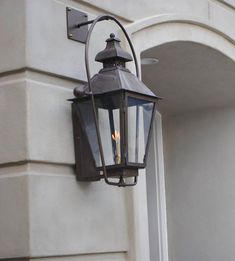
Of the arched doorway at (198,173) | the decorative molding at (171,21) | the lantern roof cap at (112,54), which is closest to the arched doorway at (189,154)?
the arched doorway at (198,173)


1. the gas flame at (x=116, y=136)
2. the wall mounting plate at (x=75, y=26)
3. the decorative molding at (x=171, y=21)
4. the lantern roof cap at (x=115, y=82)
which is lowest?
the gas flame at (x=116, y=136)

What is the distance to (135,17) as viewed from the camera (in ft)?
16.4

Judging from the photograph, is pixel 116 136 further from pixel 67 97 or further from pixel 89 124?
pixel 67 97

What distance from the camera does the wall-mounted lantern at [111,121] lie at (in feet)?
13.0

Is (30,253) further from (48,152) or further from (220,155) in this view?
(220,155)

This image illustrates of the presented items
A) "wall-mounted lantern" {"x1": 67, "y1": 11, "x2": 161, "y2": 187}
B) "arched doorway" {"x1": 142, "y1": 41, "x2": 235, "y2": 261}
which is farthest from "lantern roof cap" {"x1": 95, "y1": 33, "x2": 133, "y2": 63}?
"arched doorway" {"x1": 142, "y1": 41, "x2": 235, "y2": 261}

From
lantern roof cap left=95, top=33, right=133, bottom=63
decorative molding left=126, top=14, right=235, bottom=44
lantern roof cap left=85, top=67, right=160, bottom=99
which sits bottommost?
lantern roof cap left=85, top=67, right=160, bottom=99

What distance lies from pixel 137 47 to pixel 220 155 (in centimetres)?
227

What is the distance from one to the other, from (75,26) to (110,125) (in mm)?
707

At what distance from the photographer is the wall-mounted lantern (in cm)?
397

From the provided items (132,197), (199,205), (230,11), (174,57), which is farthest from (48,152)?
(199,205)

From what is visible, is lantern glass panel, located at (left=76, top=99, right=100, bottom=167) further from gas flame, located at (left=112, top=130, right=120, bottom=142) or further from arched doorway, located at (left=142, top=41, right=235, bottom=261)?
arched doorway, located at (left=142, top=41, right=235, bottom=261)

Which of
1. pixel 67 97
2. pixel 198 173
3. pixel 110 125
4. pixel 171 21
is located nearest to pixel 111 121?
pixel 110 125

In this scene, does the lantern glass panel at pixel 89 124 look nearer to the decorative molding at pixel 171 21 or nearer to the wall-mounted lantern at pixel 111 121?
the wall-mounted lantern at pixel 111 121
